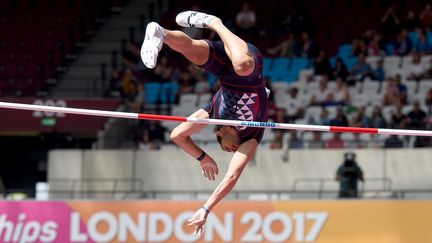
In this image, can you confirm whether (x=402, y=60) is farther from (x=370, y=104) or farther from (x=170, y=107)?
(x=170, y=107)

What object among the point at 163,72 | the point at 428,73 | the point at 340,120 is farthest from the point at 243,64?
the point at 163,72

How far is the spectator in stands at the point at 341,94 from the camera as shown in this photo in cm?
2122

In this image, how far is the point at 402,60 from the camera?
71.8ft

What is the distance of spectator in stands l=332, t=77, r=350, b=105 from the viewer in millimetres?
21219

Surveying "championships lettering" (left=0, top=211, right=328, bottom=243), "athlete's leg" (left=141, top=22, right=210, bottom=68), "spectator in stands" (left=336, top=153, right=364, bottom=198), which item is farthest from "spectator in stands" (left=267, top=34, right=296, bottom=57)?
"athlete's leg" (left=141, top=22, right=210, bottom=68)

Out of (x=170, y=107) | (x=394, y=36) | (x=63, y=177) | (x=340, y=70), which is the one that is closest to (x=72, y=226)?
(x=63, y=177)

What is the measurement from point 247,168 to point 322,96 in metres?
1.83

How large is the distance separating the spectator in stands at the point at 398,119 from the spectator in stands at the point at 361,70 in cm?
150

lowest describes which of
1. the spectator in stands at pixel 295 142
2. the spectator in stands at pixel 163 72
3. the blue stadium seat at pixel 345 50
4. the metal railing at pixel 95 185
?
the metal railing at pixel 95 185

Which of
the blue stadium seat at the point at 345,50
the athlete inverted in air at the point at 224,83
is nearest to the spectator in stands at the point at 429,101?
the blue stadium seat at the point at 345,50

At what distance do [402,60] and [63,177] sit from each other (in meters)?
5.95

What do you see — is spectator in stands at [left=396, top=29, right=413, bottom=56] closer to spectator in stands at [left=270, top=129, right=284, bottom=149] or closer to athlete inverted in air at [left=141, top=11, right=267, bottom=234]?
spectator in stands at [left=270, top=129, right=284, bottom=149]

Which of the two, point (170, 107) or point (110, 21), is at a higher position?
point (110, 21)

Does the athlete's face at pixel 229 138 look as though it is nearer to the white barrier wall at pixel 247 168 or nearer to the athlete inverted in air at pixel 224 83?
the athlete inverted in air at pixel 224 83
